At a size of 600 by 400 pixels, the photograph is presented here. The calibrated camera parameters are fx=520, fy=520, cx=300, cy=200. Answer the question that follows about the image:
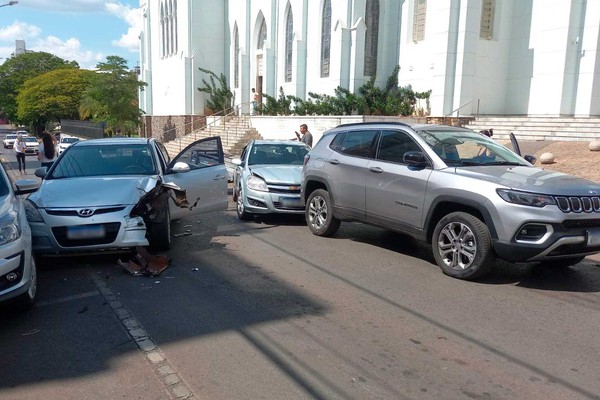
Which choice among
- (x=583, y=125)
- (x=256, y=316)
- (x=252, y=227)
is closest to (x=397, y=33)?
(x=583, y=125)

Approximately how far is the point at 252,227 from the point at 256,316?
183 inches

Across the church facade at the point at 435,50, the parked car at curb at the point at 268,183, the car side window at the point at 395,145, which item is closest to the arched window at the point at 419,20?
the church facade at the point at 435,50

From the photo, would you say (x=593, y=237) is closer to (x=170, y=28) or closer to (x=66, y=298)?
(x=66, y=298)

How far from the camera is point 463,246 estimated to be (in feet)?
20.1

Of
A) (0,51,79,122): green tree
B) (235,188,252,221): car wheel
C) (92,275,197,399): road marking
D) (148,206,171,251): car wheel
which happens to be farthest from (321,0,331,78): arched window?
(0,51,79,122): green tree

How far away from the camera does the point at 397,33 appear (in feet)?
81.0

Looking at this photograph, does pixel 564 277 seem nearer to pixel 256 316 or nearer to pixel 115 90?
pixel 256 316

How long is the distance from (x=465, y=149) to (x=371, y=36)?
2023cm

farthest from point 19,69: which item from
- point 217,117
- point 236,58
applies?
point 217,117

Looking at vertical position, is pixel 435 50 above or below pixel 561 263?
above

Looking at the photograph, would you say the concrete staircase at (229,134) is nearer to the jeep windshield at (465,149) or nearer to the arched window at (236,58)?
the arched window at (236,58)

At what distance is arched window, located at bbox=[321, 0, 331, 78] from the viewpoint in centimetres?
2753

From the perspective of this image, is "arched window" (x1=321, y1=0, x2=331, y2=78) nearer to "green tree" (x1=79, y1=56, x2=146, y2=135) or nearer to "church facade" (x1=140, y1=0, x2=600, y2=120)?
"church facade" (x1=140, y1=0, x2=600, y2=120)

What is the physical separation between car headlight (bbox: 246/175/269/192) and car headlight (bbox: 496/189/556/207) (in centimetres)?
478
